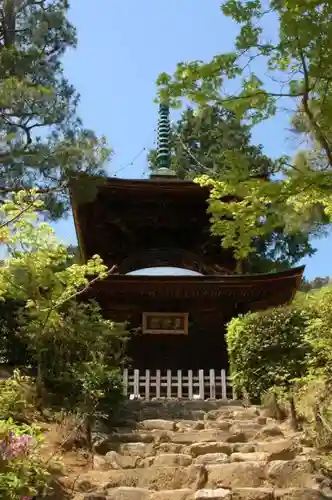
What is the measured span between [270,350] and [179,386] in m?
2.05

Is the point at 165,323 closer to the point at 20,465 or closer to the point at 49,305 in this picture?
the point at 49,305

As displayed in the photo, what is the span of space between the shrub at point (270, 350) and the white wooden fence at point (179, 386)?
0.92 m

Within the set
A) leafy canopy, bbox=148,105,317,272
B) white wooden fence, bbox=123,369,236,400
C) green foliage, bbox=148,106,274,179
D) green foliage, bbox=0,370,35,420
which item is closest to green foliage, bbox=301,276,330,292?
leafy canopy, bbox=148,105,317,272

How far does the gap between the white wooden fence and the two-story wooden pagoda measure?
158cm

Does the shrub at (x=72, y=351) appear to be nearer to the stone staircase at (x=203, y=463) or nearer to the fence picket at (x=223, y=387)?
the stone staircase at (x=203, y=463)

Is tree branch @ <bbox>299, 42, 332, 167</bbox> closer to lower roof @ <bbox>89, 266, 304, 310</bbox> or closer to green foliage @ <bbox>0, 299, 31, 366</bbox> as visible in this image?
green foliage @ <bbox>0, 299, 31, 366</bbox>

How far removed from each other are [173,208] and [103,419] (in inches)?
314

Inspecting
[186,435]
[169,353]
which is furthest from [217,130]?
[186,435]

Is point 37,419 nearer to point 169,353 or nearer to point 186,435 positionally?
point 186,435

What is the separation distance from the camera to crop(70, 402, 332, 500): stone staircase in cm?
539

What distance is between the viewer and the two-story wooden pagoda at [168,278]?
12.1 metres

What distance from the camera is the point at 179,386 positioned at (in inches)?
420

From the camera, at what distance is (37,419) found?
7426 mm

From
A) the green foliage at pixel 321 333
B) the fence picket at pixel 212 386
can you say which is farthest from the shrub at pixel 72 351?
the green foliage at pixel 321 333
